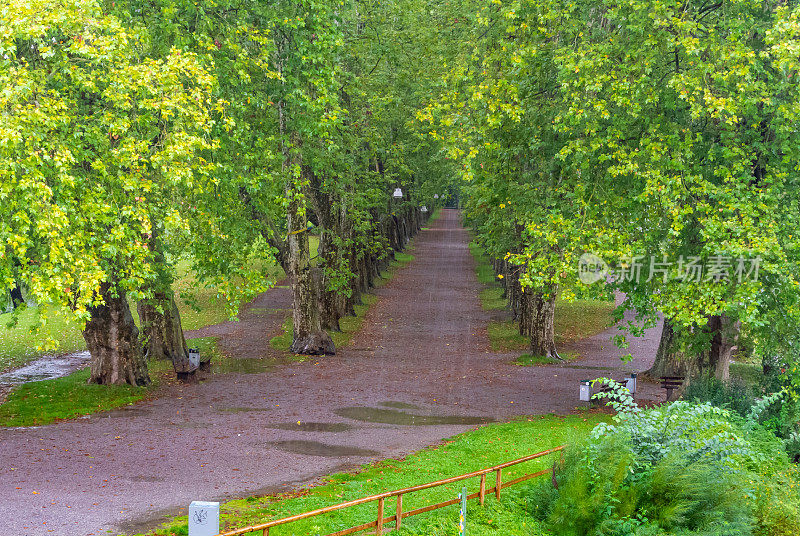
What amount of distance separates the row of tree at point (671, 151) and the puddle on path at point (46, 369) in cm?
1332

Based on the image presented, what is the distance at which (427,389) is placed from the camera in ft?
67.4

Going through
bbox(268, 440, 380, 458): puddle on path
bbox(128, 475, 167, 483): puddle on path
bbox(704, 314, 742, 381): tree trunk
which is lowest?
bbox(268, 440, 380, 458): puddle on path

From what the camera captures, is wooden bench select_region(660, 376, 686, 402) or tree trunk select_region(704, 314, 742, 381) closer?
tree trunk select_region(704, 314, 742, 381)

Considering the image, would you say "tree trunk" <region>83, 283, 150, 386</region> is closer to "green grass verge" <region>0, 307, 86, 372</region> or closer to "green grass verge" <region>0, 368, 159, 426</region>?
"green grass verge" <region>0, 368, 159, 426</region>

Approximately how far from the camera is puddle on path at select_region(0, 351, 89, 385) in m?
21.3

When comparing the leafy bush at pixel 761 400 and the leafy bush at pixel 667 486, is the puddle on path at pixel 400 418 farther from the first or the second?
the leafy bush at pixel 667 486

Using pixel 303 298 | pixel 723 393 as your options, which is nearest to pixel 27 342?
pixel 303 298

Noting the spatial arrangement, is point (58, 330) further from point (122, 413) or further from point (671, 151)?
point (671, 151)

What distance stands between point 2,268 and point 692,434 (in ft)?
34.9

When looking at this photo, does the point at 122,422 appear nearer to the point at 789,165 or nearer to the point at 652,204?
the point at 652,204

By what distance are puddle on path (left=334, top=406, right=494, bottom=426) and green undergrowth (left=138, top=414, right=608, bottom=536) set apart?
1.47 metres

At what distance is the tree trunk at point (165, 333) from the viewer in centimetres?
2216

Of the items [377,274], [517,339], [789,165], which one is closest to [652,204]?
[789,165]

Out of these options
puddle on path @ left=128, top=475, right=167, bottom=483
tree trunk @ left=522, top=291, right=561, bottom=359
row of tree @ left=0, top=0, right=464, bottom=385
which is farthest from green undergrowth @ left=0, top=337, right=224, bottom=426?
tree trunk @ left=522, top=291, right=561, bottom=359
